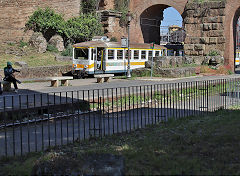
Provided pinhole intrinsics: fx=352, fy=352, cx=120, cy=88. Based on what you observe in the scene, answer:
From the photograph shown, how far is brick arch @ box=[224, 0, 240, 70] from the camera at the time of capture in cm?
2717

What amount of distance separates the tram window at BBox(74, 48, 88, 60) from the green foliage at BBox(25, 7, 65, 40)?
19.8ft

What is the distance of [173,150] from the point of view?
18.5 ft

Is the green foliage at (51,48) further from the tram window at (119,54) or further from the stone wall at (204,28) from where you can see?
the stone wall at (204,28)

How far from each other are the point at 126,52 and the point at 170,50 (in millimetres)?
9823

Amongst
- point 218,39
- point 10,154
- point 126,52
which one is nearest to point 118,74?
point 126,52

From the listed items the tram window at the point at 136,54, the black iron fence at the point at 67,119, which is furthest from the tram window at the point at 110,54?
the black iron fence at the point at 67,119

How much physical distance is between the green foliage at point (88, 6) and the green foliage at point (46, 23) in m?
3.55

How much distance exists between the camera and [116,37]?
109 ft

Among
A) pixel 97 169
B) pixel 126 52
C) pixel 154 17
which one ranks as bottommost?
pixel 97 169

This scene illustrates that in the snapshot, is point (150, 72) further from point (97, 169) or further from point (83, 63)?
point (97, 169)

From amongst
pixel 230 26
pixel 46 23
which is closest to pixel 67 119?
pixel 230 26

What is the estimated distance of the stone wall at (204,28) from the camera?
27.7 metres

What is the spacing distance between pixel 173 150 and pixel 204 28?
78.7ft

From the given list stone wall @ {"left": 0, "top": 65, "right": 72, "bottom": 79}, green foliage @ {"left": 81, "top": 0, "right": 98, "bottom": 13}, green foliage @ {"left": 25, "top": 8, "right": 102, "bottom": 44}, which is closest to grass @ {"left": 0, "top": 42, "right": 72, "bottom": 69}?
stone wall @ {"left": 0, "top": 65, "right": 72, "bottom": 79}
